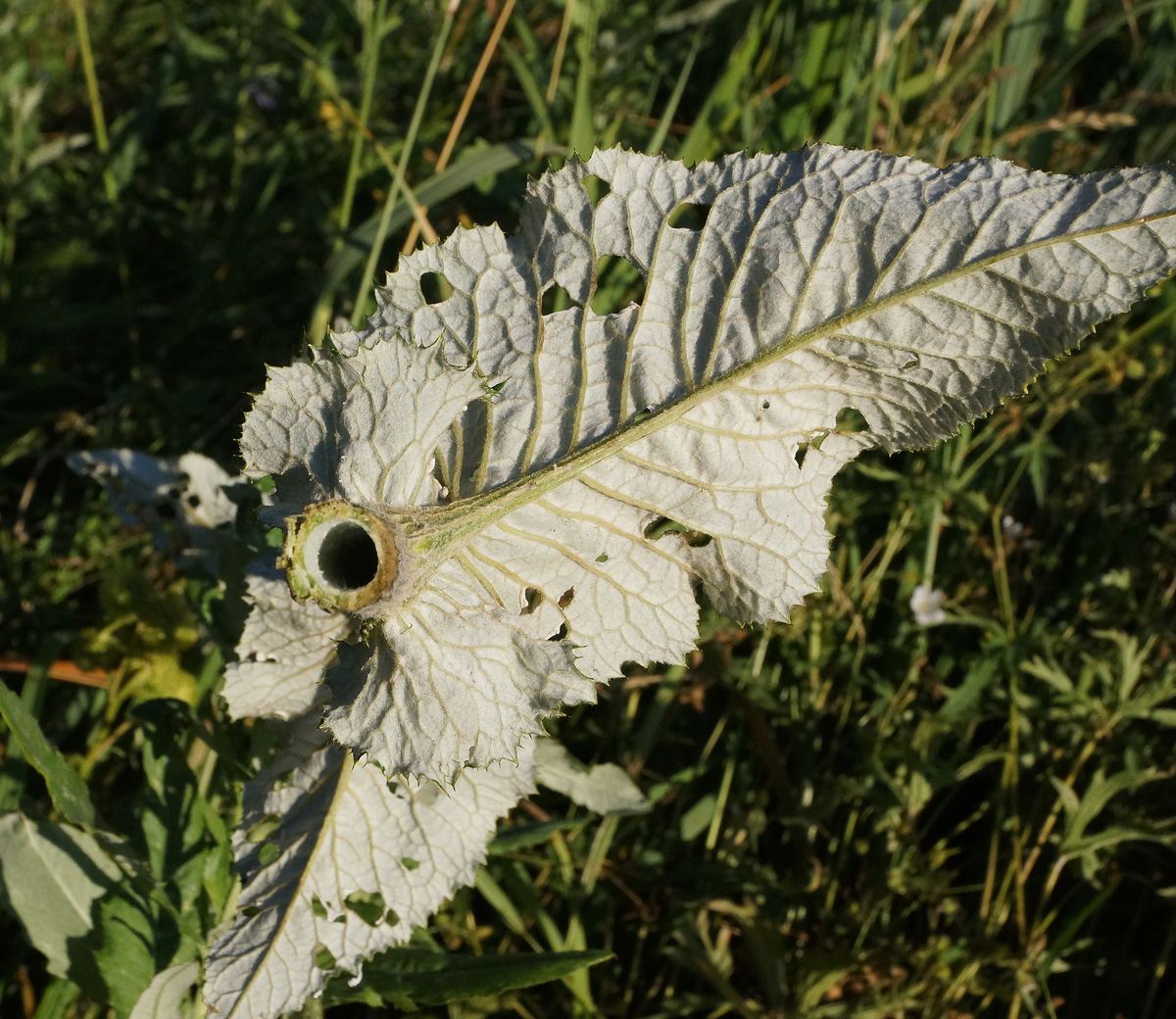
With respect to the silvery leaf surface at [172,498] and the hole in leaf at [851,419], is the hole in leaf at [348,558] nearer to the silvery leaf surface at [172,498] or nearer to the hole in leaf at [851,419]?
the silvery leaf surface at [172,498]

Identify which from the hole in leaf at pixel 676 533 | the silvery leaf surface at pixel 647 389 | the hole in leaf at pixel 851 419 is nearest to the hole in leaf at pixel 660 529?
the hole in leaf at pixel 676 533

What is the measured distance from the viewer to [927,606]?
238 cm

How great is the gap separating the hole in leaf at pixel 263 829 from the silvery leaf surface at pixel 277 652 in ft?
0.54

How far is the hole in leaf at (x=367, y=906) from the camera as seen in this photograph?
1577mm

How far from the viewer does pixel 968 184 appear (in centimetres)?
130

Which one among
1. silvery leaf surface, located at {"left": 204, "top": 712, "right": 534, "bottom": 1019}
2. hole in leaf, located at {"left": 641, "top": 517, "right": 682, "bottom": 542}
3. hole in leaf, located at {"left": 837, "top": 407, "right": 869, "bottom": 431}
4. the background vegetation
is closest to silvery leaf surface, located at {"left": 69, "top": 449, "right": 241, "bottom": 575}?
the background vegetation

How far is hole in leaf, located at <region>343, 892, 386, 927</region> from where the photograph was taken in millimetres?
1577

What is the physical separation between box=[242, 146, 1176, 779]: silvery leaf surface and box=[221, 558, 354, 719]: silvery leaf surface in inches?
9.3

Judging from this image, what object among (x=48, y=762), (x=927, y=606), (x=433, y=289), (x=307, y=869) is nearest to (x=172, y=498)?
(x=48, y=762)

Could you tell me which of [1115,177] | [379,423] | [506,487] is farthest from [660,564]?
[1115,177]

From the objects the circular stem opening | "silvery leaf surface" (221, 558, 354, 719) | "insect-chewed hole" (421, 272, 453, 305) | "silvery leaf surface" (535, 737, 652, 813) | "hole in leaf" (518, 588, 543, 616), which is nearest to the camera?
the circular stem opening

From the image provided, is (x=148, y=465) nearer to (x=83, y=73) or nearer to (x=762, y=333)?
(x=762, y=333)

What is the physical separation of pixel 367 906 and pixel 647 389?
0.97 meters

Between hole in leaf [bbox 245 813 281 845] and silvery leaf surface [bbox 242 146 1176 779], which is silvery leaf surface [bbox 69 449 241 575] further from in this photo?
silvery leaf surface [bbox 242 146 1176 779]
